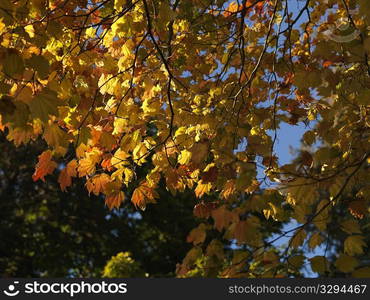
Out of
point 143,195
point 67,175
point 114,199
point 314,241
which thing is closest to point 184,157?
point 143,195

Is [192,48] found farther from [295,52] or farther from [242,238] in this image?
[242,238]

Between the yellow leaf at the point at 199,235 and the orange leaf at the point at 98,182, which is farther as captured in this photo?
the orange leaf at the point at 98,182

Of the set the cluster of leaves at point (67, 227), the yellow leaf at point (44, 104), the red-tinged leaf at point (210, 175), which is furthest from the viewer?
the cluster of leaves at point (67, 227)

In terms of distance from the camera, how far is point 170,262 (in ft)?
67.1

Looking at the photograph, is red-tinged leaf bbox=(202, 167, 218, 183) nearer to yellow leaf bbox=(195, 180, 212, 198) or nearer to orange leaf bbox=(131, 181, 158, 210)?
yellow leaf bbox=(195, 180, 212, 198)

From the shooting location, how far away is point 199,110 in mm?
4734

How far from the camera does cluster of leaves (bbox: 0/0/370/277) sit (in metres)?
3.21

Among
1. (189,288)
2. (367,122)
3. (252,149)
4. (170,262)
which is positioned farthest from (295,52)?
(170,262)

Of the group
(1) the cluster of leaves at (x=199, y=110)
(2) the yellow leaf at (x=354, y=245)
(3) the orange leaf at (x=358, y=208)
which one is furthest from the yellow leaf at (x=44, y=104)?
(3) the orange leaf at (x=358, y=208)

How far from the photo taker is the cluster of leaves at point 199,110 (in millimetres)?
3207

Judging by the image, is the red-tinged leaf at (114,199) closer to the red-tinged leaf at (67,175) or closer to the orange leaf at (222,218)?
the red-tinged leaf at (67,175)

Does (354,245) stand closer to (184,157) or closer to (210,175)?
(210,175)

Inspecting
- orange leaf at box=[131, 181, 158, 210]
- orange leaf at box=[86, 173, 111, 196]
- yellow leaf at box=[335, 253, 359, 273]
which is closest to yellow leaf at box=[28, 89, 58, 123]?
orange leaf at box=[86, 173, 111, 196]

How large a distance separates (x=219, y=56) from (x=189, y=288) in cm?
291
